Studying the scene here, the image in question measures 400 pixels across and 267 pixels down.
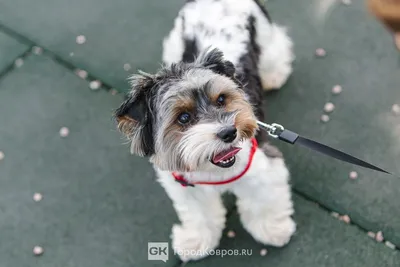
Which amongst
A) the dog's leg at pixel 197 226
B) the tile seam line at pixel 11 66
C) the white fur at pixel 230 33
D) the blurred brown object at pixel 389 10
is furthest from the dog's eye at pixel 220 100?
the tile seam line at pixel 11 66

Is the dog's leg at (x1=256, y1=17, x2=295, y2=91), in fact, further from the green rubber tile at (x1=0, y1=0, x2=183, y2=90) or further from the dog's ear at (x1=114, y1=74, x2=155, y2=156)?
the dog's ear at (x1=114, y1=74, x2=155, y2=156)

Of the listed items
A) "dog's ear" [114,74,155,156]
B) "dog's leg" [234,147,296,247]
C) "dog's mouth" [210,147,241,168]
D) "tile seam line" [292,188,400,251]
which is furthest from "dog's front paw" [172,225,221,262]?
"dog's ear" [114,74,155,156]

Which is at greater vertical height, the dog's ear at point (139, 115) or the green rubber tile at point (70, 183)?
the dog's ear at point (139, 115)

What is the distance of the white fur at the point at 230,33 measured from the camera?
3.40m

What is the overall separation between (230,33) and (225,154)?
1002 millimetres

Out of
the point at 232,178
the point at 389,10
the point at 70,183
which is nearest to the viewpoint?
the point at 389,10

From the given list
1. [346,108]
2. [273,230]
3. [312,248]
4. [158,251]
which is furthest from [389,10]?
[346,108]

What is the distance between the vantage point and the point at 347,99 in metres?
4.16

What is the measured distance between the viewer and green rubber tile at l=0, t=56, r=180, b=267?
3811 mm

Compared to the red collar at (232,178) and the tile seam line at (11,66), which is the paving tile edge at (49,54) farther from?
the red collar at (232,178)

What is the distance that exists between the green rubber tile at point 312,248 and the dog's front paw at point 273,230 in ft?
0.23

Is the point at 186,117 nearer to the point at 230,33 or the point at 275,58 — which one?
the point at 230,33

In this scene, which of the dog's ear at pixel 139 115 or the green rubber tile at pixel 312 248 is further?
the green rubber tile at pixel 312 248

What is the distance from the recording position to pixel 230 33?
3404 mm
